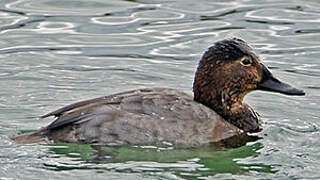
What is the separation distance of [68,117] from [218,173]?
1648 millimetres

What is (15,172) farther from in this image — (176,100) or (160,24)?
(160,24)

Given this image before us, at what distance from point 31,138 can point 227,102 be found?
85.5 inches

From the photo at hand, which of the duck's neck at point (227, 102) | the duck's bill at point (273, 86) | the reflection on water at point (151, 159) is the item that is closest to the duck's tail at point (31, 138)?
the reflection on water at point (151, 159)

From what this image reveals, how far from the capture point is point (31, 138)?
8.13 meters

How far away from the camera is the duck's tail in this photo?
26.6ft

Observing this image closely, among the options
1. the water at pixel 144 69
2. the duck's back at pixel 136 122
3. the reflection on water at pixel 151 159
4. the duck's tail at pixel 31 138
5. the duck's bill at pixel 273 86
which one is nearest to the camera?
the reflection on water at pixel 151 159

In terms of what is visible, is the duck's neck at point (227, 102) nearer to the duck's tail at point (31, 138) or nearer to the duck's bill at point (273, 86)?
the duck's bill at point (273, 86)

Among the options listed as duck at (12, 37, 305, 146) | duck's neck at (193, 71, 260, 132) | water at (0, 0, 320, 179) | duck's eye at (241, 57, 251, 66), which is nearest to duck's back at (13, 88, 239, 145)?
duck at (12, 37, 305, 146)

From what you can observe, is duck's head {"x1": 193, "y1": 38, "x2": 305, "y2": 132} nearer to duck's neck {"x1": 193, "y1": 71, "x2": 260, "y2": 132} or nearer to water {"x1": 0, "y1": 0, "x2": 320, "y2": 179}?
duck's neck {"x1": 193, "y1": 71, "x2": 260, "y2": 132}

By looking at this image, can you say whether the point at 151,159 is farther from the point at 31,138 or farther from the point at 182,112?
the point at 31,138

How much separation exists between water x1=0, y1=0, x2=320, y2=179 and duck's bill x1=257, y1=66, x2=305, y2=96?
0.44m

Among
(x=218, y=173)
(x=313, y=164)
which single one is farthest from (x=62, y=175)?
(x=313, y=164)

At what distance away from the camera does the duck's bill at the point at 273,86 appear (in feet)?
28.8

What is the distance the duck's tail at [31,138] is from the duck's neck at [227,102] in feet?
5.63
